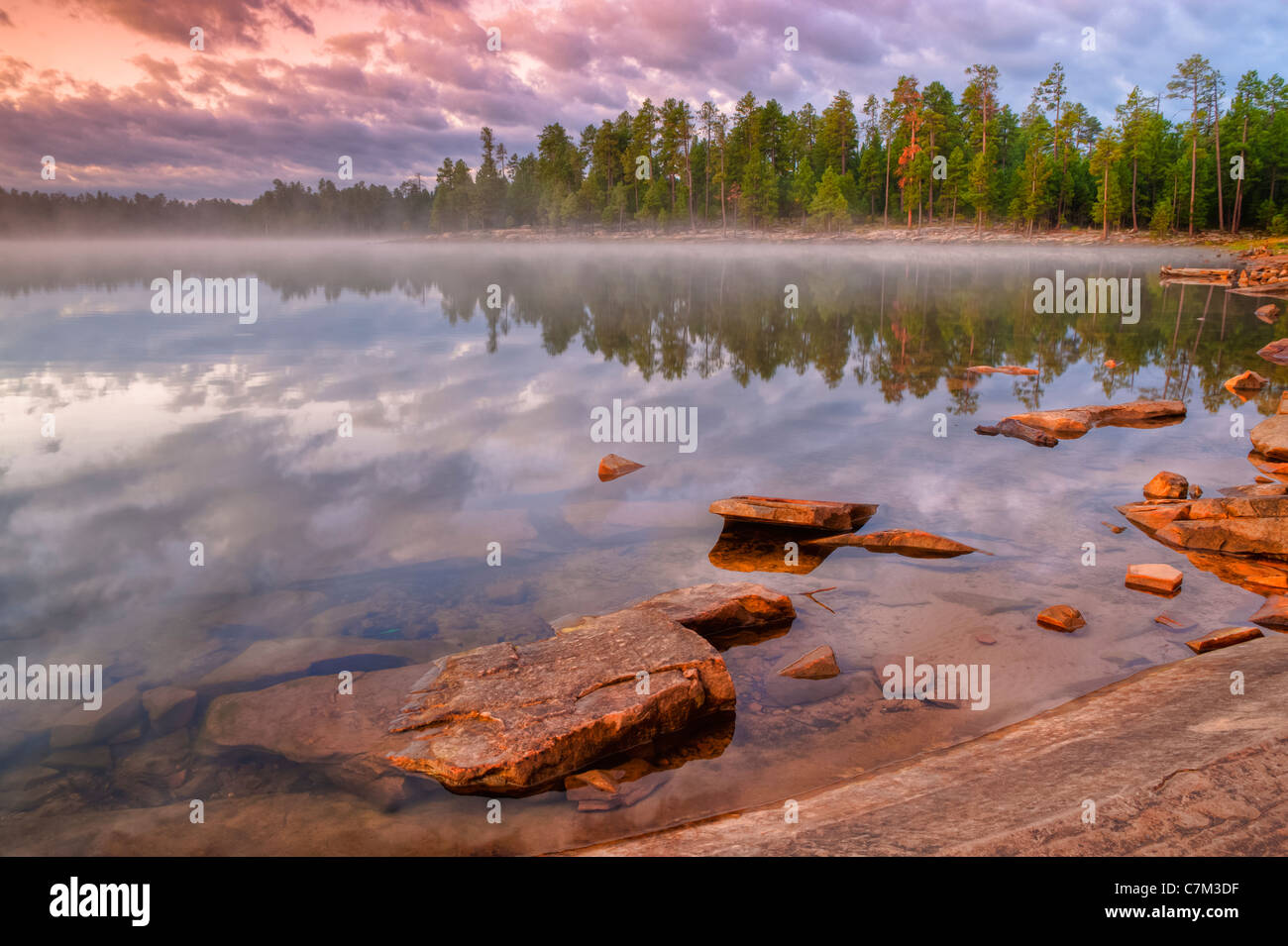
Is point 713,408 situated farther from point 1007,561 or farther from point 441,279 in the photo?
point 441,279

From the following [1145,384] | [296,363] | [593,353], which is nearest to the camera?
[1145,384]

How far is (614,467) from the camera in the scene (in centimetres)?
1389

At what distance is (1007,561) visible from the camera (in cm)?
991

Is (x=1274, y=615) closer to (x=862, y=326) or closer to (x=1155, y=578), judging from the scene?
(x=1155, y=578)

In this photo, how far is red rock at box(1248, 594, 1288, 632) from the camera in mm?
7820

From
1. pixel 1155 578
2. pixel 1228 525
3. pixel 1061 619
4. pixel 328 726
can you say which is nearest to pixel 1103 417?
pixel 1228 525

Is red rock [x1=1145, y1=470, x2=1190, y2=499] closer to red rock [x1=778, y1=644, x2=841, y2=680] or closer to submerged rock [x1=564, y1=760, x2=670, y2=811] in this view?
red rock [x1=778, y1=644, x2=841, y2=680]

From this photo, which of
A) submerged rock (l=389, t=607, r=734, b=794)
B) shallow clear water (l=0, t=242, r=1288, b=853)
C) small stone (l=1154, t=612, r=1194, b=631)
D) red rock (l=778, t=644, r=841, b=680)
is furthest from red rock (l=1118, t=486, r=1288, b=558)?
submerged rock (l=389, t=607, r=734, b=794)

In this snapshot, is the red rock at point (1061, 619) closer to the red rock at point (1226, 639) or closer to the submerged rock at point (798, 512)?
the red rock at point (1226, 639)

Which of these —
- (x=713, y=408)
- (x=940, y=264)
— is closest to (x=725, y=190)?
(x=940, y=264)

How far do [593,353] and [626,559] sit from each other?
1813 centimetres

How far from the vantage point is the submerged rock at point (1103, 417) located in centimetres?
1627

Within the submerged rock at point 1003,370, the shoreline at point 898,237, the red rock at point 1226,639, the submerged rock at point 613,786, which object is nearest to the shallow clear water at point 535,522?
the submerged rock at point 613,786

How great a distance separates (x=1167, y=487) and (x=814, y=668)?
7.95 metres
